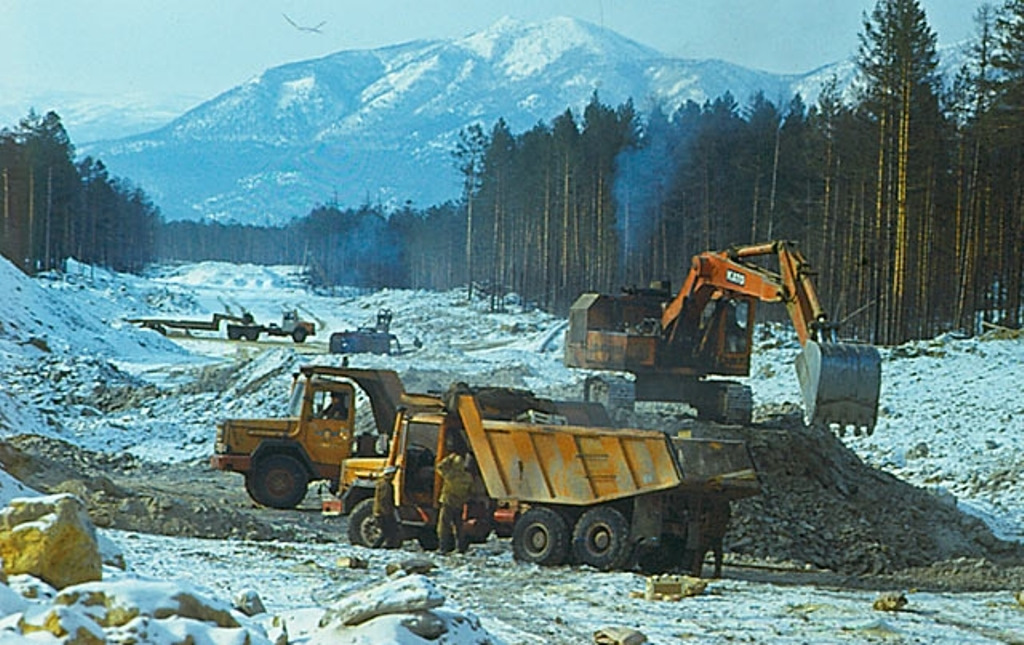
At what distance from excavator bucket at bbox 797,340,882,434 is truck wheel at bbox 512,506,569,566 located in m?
4.04

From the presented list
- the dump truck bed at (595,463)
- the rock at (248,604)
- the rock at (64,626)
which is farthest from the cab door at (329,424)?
the rock at (64,626)

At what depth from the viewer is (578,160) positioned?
228 feet

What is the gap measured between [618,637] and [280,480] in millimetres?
12292

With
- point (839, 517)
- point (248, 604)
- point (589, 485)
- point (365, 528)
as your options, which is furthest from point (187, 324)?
point (248, 604)

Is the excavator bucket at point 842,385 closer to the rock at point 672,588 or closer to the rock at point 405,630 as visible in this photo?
the rock at point 672,588

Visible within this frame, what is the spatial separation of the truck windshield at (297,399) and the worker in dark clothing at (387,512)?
17.8 ft

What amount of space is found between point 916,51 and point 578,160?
103 ft

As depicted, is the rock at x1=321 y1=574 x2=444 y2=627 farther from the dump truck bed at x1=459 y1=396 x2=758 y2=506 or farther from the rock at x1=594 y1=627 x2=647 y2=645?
the dump truck bed at x1=459 y1=396 x2=758 y2=506

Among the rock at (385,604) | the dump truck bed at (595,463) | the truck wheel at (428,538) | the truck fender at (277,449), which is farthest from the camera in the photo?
the truck fender at (277,449)

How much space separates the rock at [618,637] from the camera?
382 inches

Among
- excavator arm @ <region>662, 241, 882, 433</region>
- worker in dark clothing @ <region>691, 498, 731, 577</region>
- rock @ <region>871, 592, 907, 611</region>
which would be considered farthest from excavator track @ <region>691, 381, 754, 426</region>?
rock @ <region>871, 592, 907, 611</region>

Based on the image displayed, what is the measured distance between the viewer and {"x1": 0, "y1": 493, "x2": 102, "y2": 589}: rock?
7.79 meters

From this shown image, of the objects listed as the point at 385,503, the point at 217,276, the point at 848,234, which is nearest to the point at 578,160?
the point at 848,234

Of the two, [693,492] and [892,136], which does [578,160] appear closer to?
[892,136]
